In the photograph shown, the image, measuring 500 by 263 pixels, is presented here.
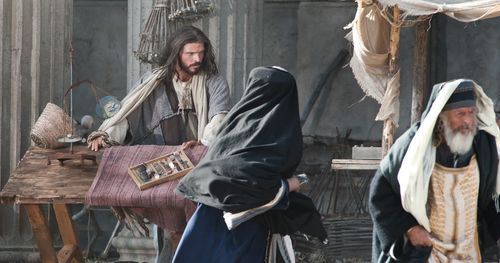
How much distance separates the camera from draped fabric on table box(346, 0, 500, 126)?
14.0 m

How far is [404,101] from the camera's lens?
58.8 ft

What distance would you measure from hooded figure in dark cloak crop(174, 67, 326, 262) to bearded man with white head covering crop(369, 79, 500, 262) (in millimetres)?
550

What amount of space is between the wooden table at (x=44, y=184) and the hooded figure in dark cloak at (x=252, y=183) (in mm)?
1664

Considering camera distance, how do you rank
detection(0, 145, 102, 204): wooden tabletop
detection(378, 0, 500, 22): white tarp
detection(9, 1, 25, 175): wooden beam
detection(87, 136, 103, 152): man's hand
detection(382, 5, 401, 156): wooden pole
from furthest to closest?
detection(9, 1, 25, 175): wooden beam
detection(382, 5, 401, 156): wooden pole
detection(378, 0, 500, 22): white tarp
detection(87, 136, 103, 152): man's hand
detection(0, 145, 102, 204): wooden tabletop

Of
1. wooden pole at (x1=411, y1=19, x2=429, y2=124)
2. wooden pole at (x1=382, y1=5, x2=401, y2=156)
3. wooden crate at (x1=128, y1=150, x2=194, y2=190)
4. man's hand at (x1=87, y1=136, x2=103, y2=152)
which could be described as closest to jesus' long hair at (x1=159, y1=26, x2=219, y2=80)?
man's hand at (x1=87, y1=136, x2=103, y2=152)

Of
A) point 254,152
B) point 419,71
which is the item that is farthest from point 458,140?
point 419,71

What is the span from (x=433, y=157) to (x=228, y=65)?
4381 mm

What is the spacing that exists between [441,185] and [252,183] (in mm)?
1075

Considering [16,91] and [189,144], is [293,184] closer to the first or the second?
[189,144]

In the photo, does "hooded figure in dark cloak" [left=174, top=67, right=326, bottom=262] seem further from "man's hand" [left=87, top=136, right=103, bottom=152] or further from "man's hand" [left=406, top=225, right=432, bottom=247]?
"man's hand" [left=87, top=136, right=103, bottom=152]

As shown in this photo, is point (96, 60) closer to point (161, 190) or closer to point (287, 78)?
point (161, 190)

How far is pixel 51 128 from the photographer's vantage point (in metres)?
13.5

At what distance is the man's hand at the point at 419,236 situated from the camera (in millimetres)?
11031

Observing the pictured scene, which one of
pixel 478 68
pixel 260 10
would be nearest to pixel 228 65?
pixel 260 10
